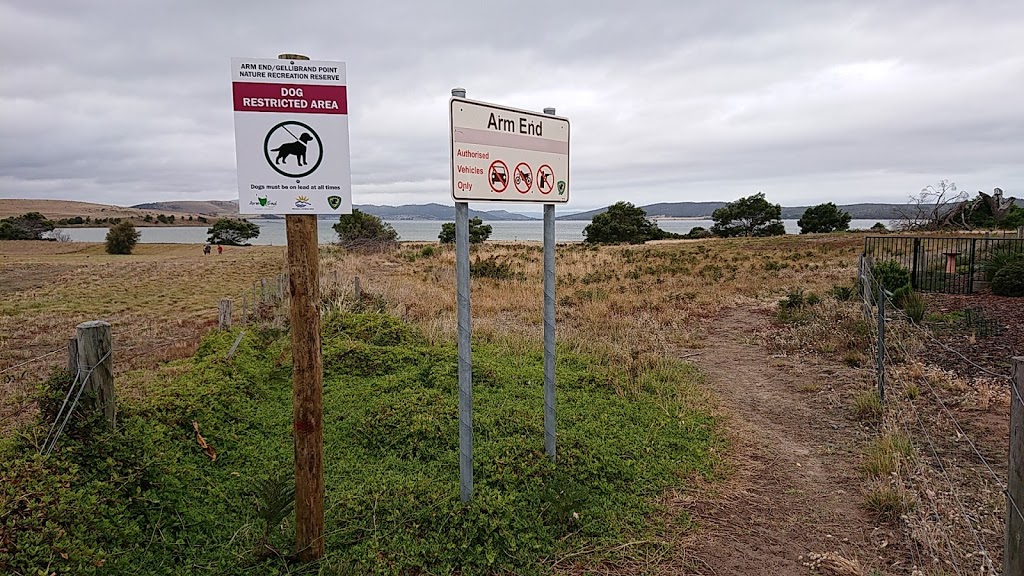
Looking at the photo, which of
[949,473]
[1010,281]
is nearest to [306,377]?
[949,473]

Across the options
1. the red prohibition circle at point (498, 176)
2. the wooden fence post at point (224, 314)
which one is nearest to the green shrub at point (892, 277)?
the red prohibition circle at point (498, 176)

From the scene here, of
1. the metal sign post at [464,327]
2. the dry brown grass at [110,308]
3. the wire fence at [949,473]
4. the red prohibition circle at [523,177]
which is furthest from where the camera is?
the dry brown grass at [110,308]

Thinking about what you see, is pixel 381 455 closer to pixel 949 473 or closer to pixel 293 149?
pixel 293 149

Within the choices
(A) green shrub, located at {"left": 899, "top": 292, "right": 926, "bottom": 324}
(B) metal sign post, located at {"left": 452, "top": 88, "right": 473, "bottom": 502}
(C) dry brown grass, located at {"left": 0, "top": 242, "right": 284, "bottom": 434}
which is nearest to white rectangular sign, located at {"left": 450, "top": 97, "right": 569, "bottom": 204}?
(B) metal sign post, located at {"left": 452, "top": 88, "right": 473, "bottom": 502}

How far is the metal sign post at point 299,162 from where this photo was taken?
3.09m

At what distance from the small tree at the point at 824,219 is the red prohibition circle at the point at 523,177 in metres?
70.7

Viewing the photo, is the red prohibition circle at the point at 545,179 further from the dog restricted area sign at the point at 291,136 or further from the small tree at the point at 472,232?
the small tree at the point at 472,232

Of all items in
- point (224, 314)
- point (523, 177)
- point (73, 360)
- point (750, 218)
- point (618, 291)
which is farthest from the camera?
point (750, 218)

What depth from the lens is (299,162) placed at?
3203mm

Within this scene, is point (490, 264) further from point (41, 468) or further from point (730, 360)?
point (41, 468)

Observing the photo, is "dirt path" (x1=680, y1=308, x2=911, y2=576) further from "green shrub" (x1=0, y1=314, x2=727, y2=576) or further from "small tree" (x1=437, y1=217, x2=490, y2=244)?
"small tree" (x1=437, y1=217, x2=490, y2=244)

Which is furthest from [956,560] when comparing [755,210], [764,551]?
[755,210]

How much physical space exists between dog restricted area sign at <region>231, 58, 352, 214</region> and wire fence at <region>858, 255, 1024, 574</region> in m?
3.18

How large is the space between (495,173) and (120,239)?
54.7 metres
